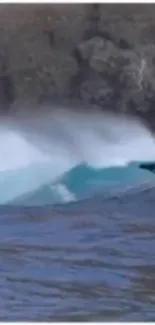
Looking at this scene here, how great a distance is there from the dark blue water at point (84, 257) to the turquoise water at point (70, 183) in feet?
0.07

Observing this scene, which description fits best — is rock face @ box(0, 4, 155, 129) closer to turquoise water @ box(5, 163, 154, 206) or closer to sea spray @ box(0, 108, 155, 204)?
sea spray @ box(0, 108, 155, 204)

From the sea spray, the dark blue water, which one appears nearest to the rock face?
the sea spray

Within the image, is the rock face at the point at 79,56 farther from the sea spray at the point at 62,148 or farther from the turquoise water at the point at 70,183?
the turquoise water at the point at 70,183

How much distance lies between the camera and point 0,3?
1.90 metres

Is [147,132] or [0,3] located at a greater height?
[0,3]

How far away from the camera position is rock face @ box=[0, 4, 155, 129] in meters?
1.91

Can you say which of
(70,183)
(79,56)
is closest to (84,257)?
(70,183)

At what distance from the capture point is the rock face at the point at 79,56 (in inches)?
75.1

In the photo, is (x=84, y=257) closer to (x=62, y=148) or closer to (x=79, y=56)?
(x=62, y=148)

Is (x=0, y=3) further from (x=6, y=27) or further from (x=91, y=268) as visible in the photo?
(x=91, y=268)

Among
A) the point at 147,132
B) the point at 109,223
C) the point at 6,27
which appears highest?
the point at 6,27

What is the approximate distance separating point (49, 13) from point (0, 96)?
242mm

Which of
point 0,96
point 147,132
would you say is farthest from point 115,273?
point 0,96

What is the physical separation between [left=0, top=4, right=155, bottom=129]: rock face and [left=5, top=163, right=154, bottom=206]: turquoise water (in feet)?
0.47
